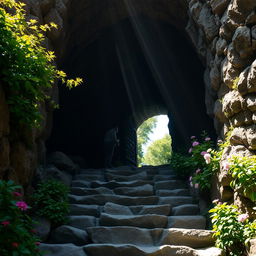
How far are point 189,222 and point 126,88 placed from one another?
8.95 meters

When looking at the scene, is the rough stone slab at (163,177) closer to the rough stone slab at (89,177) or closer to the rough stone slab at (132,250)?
the rough stone slab at (89,177)

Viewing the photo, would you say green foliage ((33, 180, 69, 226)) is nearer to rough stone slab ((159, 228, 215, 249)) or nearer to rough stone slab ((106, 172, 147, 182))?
rough stone slab ((159, 228, 215, 249))

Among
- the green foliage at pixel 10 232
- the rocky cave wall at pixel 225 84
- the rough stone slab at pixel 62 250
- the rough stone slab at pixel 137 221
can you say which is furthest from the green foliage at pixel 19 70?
the rough stone slab at pixel 137 221

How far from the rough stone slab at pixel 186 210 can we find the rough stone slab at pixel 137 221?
43 centimetres

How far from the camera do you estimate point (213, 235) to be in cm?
405

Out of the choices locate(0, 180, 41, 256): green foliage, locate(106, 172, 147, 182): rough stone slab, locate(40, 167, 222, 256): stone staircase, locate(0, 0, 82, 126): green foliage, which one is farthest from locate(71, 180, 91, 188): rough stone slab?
locate(0, 180, 41, 256): green foliage

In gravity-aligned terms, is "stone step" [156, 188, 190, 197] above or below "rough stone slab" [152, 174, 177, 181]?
below

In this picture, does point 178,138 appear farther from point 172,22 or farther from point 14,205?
point 14,205

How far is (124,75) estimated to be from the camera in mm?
12836

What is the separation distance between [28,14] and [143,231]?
412 centimetres

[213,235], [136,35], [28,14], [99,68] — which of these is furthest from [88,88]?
[213,235]

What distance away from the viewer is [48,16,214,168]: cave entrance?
407 inches

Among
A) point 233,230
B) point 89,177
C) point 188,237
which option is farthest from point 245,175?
point 89,177

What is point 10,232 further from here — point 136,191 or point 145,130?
point 145,130
